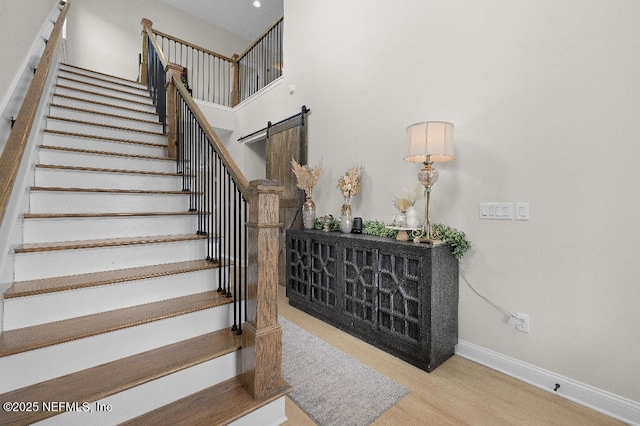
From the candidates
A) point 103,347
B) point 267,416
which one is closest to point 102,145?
point 103,347

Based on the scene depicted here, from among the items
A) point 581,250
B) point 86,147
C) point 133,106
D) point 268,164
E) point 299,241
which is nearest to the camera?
point 581,250

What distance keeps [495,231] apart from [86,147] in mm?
3652

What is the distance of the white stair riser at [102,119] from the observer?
294 centimetres

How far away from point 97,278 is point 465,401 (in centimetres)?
235

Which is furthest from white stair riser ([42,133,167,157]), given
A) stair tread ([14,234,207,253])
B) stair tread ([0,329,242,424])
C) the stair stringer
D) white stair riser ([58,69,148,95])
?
stair tread ([0,329,242,424])

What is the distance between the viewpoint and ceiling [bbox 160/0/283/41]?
646 centimetres

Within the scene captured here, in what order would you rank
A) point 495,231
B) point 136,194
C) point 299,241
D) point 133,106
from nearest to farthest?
point 495,231 → point 136,194 → point 299,241 → point 133,106

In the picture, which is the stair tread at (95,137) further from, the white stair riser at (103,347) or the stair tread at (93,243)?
the white stair riser at (103,347)

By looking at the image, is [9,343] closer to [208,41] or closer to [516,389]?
[516,389]

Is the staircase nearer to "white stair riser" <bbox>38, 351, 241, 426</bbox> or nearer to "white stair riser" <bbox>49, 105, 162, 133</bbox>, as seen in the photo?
"white stair riser" <bbox>38, 351, 241, 426</bbox>

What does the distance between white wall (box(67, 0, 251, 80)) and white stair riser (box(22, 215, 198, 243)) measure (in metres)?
5.48

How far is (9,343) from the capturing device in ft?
4.18

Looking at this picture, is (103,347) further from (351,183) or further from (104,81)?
(104,81)

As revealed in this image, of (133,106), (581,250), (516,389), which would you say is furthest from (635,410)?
(133,106)
